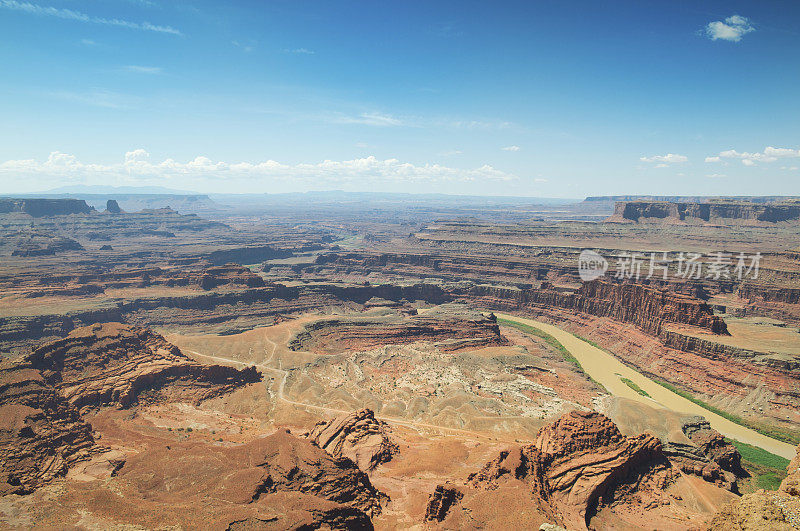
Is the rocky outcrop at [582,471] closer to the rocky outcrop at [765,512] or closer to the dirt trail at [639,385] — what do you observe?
the rocky outcrop at [765,512]

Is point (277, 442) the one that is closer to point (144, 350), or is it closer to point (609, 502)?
point (609, 502)

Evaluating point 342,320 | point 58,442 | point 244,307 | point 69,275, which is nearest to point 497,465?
point 58,442

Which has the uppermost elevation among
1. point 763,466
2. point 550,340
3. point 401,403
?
point 550,340

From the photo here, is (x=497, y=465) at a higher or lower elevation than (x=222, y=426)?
higher

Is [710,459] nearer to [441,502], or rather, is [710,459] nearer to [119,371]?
[441,502]

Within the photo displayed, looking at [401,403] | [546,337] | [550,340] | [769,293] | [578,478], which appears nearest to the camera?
[578,478]

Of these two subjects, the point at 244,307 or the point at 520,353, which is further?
the point at 244,307

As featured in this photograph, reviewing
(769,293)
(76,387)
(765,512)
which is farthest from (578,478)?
(769,293)
